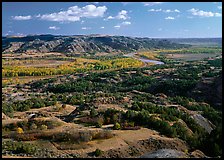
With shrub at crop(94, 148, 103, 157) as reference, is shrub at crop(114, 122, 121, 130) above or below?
above

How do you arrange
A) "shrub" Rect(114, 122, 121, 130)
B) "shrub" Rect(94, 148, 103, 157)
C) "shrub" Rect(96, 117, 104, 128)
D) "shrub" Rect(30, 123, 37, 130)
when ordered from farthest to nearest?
1. "shrub" Rect(96, 117, 104, 128)
2. "shrub" Rect(114, 122, 121, 130)
3. "shrub" Rect(30, 123, 37, 130)
4. "shrub" Rect(94, 148, 103, 157)

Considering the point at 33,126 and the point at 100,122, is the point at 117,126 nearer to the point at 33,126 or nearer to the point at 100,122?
the point at 100,122

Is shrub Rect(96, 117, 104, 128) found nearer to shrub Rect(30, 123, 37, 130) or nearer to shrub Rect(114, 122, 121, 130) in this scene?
shrub Rect(114, 122, 121, 130)

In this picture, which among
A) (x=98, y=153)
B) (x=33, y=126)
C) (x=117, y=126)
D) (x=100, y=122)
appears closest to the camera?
(x=98, y=153)

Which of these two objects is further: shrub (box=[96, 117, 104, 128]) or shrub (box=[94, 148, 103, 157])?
shrub (box=[96, 117, 104, 128])

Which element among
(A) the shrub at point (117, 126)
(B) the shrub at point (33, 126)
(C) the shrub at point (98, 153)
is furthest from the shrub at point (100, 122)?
(C) the shrub at point (98, 153)

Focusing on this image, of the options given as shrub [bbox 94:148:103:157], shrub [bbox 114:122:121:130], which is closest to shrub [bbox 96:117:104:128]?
shrub [bbox 114:122:121:130]

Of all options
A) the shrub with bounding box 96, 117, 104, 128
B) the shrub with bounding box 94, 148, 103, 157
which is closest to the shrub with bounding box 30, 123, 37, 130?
the shrub with bounding box 96, 117, 104, 128

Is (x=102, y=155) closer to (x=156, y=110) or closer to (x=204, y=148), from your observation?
(x=204, y=148)

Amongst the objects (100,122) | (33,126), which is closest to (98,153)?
(33,126)

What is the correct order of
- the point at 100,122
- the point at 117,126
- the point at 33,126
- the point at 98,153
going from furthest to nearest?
1. the point at 100,122
2. the point at 117,126
3. the point at 33,126
4. the point at 98,153

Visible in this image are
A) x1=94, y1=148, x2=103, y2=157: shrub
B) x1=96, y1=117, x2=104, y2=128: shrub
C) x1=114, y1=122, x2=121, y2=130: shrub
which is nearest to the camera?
x1=94, y1=148, x2=103, y2=157: shrub
